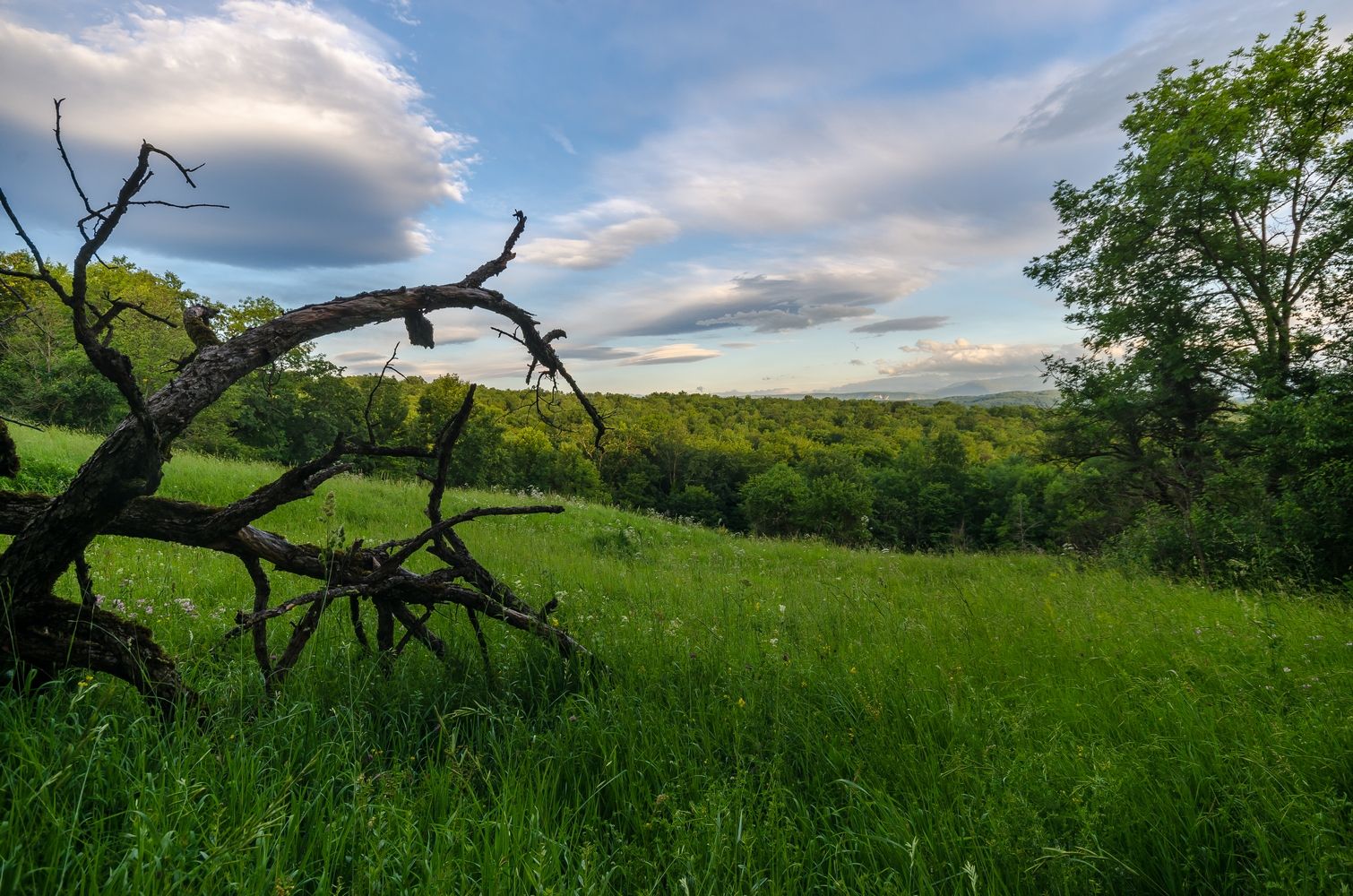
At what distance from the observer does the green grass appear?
170cm

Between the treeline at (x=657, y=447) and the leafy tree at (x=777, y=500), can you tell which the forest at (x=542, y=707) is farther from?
the leafy tree at (x=777, y=500)

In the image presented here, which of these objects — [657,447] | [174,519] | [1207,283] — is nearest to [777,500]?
[657,447]

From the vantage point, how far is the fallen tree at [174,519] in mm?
2105

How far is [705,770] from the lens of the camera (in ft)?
8.25

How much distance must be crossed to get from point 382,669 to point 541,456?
258 feet

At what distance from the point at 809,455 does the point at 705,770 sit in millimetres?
97359

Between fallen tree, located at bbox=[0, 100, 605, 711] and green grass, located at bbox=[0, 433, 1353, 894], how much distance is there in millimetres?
178

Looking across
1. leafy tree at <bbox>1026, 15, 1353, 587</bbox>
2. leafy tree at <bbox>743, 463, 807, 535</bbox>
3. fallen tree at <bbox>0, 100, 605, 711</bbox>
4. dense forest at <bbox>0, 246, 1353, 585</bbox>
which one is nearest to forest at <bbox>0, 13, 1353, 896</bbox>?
fallen tree at <bbox>0, 100, 605, 711</bbox>

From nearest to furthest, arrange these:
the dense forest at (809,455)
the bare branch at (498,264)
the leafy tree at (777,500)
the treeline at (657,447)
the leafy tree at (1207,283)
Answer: the bare branch at (498,264) < the dense forest at (809,455) < the leafy tree at (1207,283) < the treeline at (657,447) < the leafy tree at (777,500)

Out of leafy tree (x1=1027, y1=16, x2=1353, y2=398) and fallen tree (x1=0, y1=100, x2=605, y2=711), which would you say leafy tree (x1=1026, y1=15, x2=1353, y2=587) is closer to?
leafy tree (x1=1027, y1=16, x2=1353, y2=398)

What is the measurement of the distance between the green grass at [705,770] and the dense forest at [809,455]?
1.35 meters

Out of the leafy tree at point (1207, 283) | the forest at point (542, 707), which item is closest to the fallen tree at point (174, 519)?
the forest at point (542, 707)

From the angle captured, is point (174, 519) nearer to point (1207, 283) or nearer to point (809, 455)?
point (1207, 283)

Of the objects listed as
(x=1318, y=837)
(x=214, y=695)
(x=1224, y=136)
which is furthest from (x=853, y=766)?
(x=1224, y=136)
